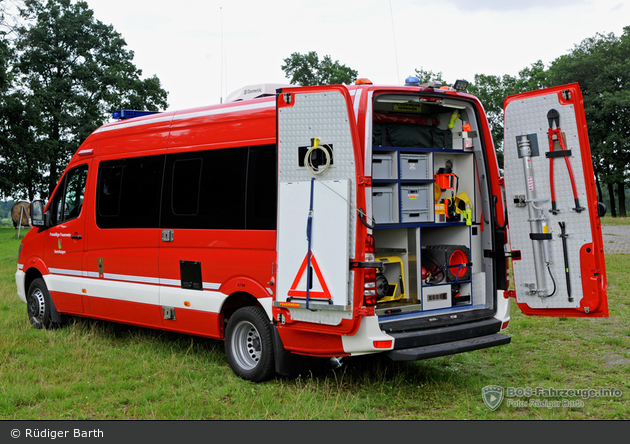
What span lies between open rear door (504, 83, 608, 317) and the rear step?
0.59m

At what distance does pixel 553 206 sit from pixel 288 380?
303 cm

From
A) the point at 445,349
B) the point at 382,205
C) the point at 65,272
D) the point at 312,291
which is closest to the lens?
the point at 312,291

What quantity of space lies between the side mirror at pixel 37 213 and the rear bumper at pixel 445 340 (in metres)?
5.87

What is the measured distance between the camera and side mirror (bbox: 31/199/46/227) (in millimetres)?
9016

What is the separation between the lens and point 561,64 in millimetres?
47250

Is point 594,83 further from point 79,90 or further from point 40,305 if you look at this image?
point 40,305

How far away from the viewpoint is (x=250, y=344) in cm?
638

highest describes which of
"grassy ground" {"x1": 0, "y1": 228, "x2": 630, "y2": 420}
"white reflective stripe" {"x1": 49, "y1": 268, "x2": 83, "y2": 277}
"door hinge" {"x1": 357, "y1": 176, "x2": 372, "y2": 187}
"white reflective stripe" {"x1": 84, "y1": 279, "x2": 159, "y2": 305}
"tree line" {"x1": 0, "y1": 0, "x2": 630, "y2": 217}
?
"tree line" {"x1": 0, "y1": 0, "x2": 630, "y2": 217}

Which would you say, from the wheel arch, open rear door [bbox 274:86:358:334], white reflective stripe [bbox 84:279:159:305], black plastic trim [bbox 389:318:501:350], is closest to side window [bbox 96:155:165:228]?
white reflective stripe [bbox 84:279:159:305]

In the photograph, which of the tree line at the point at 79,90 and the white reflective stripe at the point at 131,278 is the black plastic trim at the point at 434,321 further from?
the tree line at the point at 79,90

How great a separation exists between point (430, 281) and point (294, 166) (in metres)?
2.01

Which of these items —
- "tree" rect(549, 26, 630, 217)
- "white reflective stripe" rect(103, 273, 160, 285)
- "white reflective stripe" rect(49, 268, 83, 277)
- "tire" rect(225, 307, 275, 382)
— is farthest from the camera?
"tree" rect(549, 26, 630, 217)

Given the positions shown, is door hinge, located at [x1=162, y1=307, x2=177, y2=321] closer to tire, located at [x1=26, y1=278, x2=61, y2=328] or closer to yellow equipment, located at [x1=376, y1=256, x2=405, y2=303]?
yellow equipment, located at [x1=376, y1=256, x2=405, y2=303]

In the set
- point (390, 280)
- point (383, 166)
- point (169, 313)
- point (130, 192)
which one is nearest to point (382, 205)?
point (383, 166)
